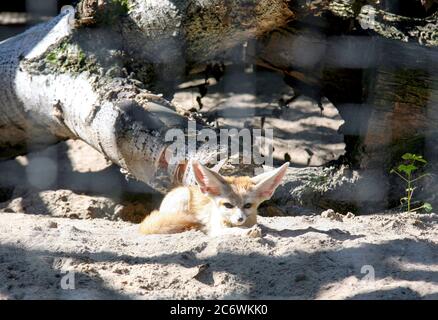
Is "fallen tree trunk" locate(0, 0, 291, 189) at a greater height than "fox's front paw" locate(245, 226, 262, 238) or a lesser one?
greater

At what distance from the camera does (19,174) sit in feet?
12.3

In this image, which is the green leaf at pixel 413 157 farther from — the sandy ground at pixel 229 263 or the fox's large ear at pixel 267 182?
the fox's large ear at pixel 267 182

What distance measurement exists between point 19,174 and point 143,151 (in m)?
1.00

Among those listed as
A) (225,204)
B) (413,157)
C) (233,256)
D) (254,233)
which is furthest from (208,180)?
(413,157)

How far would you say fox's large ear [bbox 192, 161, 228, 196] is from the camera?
2.59 meters

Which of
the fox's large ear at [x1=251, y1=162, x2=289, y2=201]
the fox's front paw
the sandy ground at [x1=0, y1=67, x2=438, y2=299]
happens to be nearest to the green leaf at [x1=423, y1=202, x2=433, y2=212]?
the sandy ground at [x1=0, y1=67, x2=438, y2=299]

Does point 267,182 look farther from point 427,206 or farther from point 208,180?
point 427,206

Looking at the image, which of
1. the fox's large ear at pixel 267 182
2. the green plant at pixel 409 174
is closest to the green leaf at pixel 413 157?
the green plant at pixel 409 174

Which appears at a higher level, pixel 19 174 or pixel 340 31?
pixel 340 31

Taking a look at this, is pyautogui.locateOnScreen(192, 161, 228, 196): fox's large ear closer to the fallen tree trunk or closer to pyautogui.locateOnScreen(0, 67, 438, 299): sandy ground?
pyautogui.locateOnScreen(0, 67, 438, 299): sandy ground

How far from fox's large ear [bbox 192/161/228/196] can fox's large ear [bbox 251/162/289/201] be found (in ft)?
0.37

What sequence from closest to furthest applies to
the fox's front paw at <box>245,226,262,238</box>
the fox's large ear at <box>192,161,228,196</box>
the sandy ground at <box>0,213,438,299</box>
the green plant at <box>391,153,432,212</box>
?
the sandy ground at <box>0,213,438,299</box> < the fox's front paw at <box>245,226,262,238</box> < the fox's large ear at <box>192,161,228,196</box> < the green plant at <box>391,153,432,212</box>
